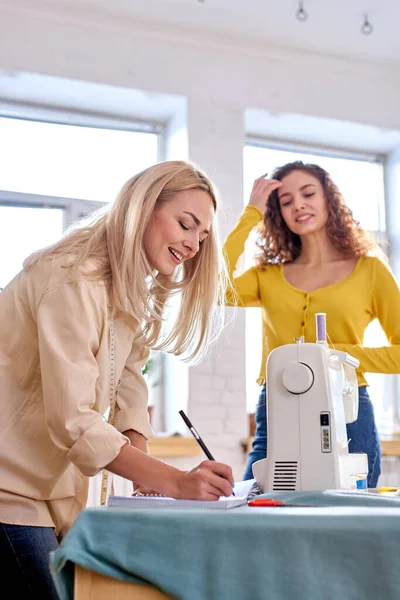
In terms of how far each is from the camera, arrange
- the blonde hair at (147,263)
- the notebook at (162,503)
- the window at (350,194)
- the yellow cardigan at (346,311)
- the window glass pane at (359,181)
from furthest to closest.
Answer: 1. the window glass pane at (359,181)
2. the window at (350,194)
3. the yellow cardigan at (346,311)
4. the blonde hair at (147,263)
5. the notebook at (162,503)

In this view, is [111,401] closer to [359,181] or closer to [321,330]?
[321,330]

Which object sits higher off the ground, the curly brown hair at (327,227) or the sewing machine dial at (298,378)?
the curly brown hair at (327,227)

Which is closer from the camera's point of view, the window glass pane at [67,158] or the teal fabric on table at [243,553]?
the teal fabric on table at [243,553]

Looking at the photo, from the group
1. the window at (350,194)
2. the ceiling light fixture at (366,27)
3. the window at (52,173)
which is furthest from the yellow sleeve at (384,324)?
the ceiling light fixture at (366,27)

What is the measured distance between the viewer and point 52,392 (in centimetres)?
124

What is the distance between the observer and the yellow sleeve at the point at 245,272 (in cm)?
269

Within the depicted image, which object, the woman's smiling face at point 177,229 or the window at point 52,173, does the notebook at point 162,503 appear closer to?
the woman's smiling face at point 177,229

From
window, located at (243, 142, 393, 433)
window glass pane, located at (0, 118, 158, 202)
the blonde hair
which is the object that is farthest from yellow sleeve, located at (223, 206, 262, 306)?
window glass pane, located at (0, 118, 158, 202)

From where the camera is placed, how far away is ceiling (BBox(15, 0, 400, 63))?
4.12 meters

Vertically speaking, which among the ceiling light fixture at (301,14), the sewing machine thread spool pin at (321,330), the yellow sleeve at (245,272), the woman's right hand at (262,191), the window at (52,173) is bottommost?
the sewing machine thread spool pin at (321,330)

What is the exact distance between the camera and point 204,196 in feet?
5.42

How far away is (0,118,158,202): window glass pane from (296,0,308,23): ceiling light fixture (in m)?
1.09

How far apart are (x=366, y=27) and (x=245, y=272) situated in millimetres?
2337

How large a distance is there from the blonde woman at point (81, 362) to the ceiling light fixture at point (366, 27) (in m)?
3.06
